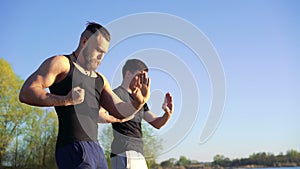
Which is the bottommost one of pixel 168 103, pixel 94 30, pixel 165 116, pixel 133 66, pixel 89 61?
pixel 165 116

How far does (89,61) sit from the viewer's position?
11.3 feet

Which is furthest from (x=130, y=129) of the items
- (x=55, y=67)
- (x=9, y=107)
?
(x=9, y=107)

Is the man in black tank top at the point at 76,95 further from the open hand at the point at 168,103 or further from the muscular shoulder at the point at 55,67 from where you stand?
the open hand at the point at 168,103

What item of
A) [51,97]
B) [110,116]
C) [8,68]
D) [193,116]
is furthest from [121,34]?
[8,68]

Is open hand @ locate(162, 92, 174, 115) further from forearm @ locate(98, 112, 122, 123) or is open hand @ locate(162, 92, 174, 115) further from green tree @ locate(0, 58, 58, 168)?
green tree @ locate(0, 58, 58, 168)

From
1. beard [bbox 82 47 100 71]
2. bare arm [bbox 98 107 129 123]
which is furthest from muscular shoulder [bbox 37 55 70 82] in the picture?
bare arm [bbox 98 107 129 123]

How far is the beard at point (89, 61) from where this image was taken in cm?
344

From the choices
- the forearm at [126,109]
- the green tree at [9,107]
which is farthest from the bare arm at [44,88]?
the green tree at [9,107]

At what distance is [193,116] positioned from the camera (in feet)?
15.7

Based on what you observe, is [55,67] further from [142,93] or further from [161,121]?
[161,121]

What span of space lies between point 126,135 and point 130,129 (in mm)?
102

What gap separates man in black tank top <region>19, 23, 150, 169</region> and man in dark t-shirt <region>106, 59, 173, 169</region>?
1.71 metres

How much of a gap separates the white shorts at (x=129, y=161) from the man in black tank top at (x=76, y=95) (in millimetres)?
1798

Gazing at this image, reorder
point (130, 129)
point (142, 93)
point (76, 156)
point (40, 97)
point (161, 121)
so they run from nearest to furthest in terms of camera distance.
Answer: point (40, 97) → point (76, 156) → point (142, 93) → point (161, 121) → point (130, 129)
